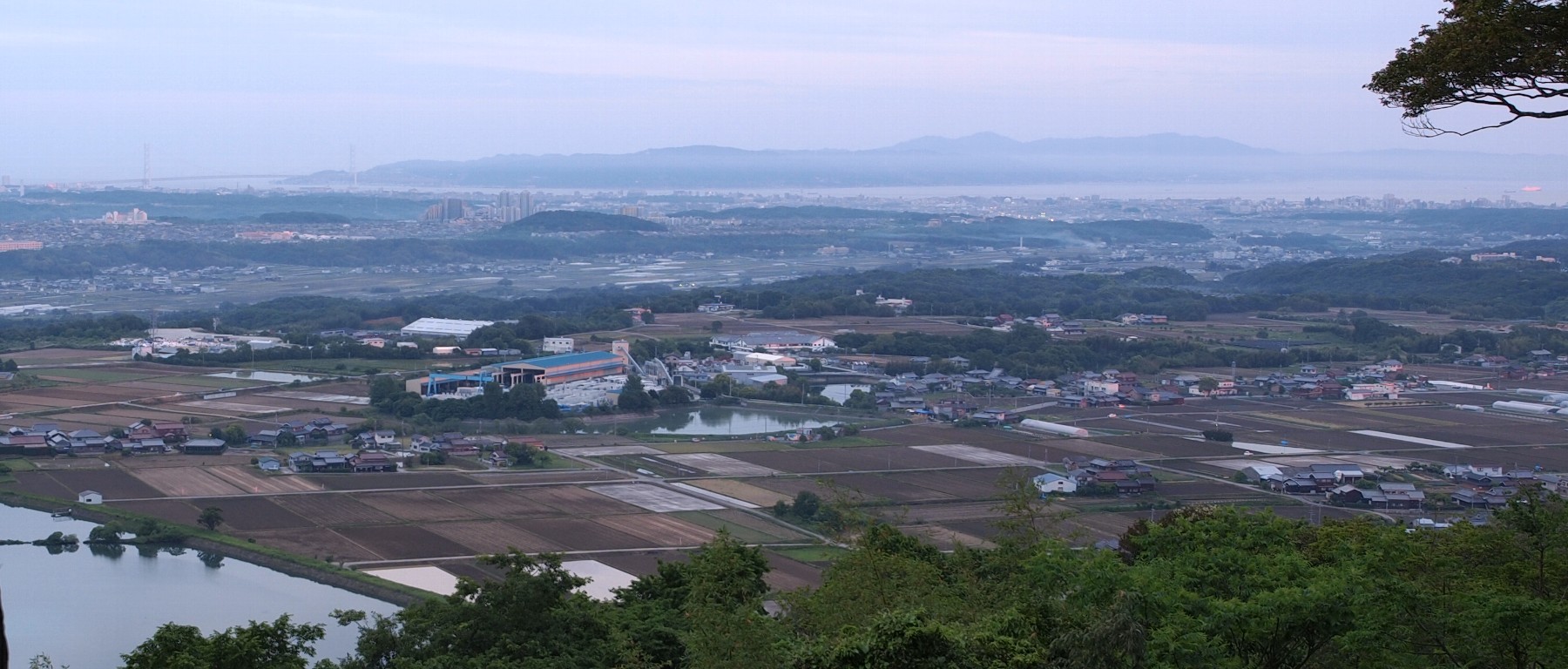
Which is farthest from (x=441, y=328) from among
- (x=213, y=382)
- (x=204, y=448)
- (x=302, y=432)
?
(x=204, y=448)

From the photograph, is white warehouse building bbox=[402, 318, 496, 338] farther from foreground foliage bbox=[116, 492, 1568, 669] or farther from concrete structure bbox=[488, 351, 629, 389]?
foreground foliage bbox=[116, 492, 1568, 669]

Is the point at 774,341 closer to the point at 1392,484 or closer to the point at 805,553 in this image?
the point at 1392,484

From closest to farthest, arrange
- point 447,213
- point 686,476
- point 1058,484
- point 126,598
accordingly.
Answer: point 126,598 → point 1058,484 → point 686,476 → point 447,213

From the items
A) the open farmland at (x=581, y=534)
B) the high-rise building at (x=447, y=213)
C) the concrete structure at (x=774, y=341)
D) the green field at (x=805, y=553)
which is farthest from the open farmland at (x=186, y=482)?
the high-rise building at (x=447, y=213)

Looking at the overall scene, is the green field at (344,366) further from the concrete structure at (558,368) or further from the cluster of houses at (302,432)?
the cluster of houses at (302,432)

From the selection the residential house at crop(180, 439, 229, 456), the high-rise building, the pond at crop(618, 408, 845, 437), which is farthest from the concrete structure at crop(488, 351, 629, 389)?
the high-rise building

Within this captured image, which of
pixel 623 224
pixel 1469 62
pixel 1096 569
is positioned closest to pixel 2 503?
pixel 1096 569
